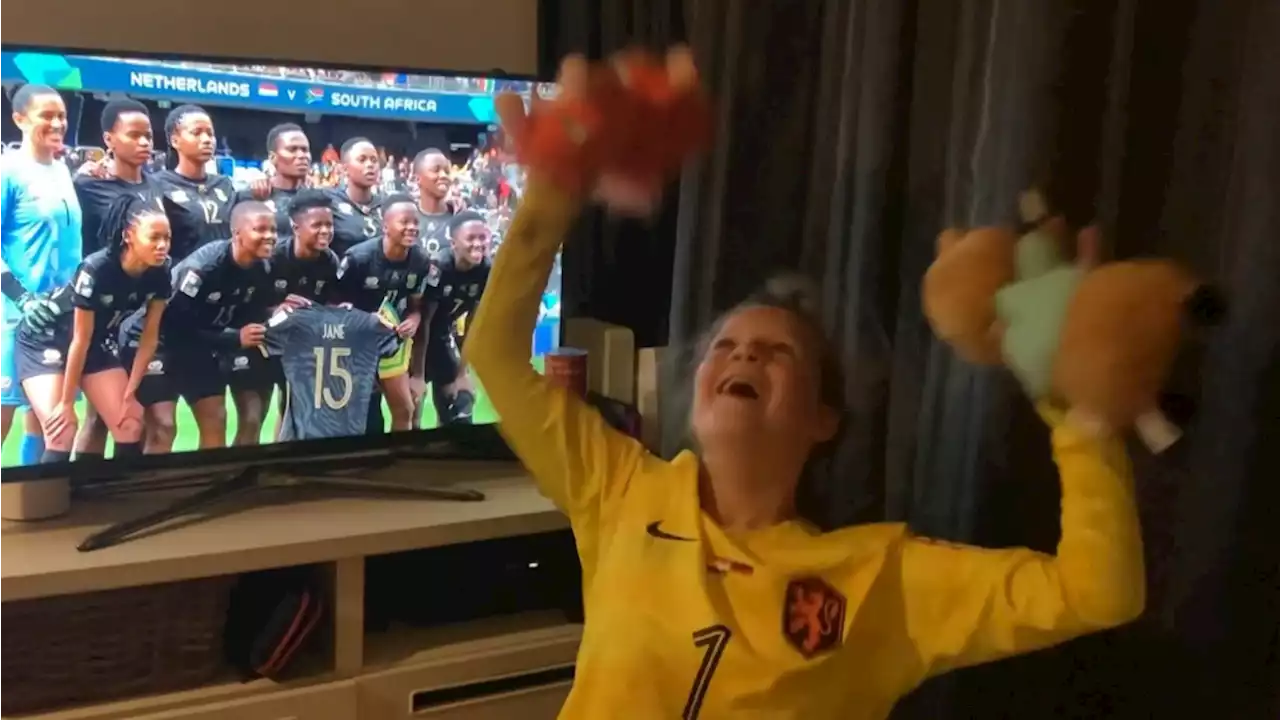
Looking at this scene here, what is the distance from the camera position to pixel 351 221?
6.16 ft

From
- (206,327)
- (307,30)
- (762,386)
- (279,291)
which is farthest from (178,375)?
(762,386)

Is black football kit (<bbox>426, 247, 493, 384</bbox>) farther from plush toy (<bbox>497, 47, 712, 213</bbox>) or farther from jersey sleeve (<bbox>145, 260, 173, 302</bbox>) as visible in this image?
plush toy (<bbox>497, 47, 712, 213</bbox>)

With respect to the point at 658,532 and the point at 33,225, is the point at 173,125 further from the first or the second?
the point at 658,532

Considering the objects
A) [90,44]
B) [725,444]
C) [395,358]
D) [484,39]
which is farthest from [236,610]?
[484,39]

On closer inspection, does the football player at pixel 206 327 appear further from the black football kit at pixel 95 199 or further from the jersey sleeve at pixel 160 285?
the black football kit at pixel 95 199

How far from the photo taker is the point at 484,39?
7.78ft

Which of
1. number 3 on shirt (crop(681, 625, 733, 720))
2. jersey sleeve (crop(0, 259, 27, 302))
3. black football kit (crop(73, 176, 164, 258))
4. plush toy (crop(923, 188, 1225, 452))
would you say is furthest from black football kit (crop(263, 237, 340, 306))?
plush toy (crop(923, 188, 1225, 452))

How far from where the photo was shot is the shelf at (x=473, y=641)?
1.88 m

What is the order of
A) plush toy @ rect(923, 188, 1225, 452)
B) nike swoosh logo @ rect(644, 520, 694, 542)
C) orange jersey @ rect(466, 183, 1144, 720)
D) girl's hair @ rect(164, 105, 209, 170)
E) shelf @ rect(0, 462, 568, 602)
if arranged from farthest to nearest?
girl's hair @ rect(164, 105, 209, 170), shelf @ rect(0, 462, 568, 602), nike swoosh logo @ rect(644, 520, 694, 542), orange jersey @ rect(466, 183, 1144, 720), plush toy @ rect(923, 188, 1225, 452)

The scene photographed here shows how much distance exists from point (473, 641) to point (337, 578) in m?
0.25

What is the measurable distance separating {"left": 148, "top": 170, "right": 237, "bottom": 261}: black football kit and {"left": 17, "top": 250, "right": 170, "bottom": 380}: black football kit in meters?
0.05

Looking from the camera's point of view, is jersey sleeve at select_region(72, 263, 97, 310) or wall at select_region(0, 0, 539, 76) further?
wall at select_region(0, 0, 539, 76)

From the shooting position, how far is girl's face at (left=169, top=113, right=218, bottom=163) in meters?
1.73

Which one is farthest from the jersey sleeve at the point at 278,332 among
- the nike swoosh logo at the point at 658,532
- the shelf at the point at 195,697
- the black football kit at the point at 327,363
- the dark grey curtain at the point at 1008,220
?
the nike swoosh logo at the point at 658,532
